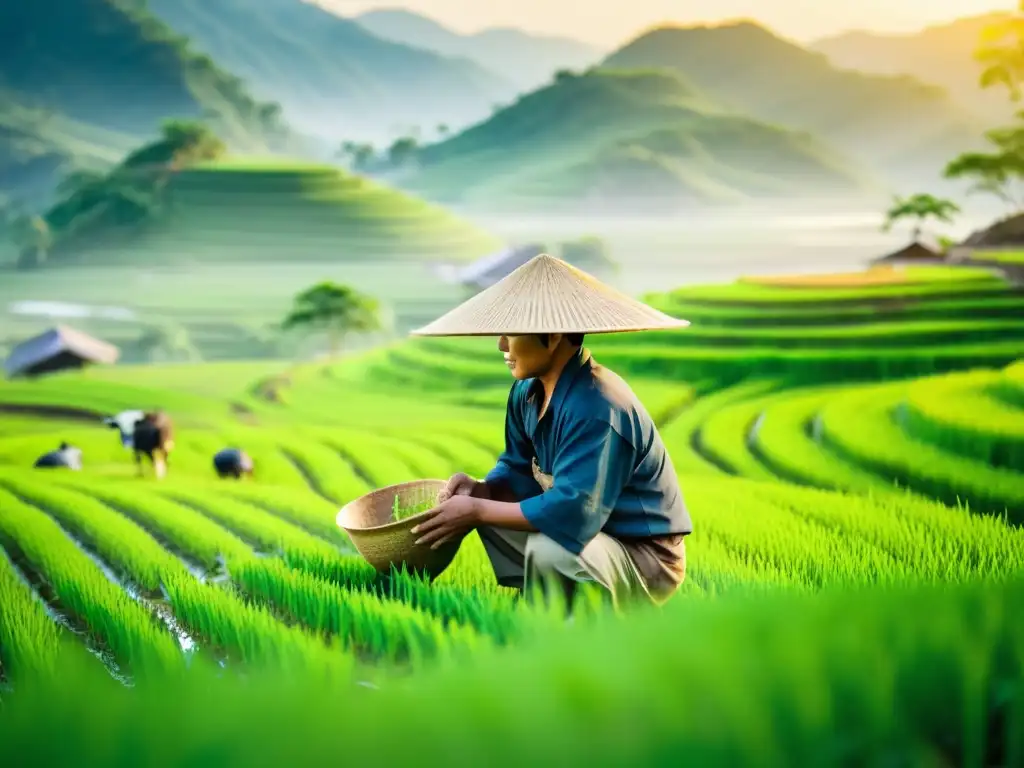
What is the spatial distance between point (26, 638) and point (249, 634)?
625mm

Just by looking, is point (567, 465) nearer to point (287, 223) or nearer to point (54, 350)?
point (54, 350)

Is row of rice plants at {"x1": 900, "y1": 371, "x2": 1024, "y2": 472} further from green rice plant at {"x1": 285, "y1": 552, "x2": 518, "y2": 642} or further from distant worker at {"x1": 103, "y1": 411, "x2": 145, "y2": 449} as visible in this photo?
distant worker at {"x1": 103, "y1": 411, "x2": 145, "y2": 449}

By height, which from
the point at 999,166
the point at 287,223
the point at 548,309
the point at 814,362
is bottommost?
the point at 814,362

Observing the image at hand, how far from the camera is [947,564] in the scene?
2.96 metres

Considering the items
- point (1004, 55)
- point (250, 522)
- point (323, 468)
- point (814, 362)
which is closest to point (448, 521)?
point (250, 522)

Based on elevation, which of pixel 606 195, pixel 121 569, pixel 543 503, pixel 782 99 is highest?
pixel 782 99

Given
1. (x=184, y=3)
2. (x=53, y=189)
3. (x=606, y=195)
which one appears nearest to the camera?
(x=53, y=189)

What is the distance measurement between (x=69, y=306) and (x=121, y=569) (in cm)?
2354

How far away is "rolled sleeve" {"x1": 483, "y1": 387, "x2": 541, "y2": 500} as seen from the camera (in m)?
2.47

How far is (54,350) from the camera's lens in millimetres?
13875

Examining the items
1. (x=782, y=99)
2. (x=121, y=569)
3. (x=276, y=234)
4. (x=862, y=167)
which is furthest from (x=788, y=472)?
(x=782, y=99)

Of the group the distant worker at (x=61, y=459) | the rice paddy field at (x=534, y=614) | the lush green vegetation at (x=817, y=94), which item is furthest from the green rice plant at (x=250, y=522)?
the lush green vegetation at (x=817, y=94)

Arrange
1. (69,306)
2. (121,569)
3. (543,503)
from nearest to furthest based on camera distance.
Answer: (543,503)
(121,569)
(69,306)

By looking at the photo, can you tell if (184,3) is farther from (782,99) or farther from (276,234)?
(782,99)
